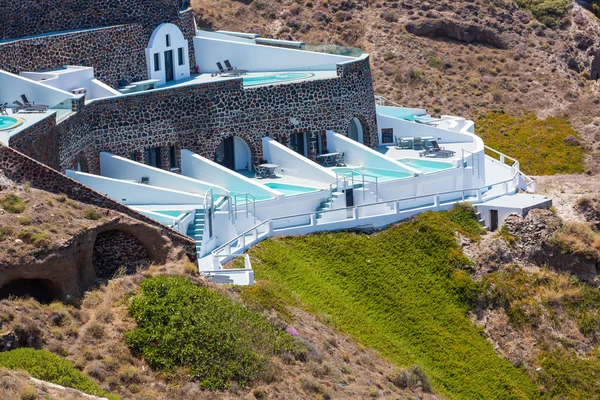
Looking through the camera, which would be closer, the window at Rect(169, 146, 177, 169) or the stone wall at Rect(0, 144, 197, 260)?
the stone wall at Rect(0, 144, 197, 260)

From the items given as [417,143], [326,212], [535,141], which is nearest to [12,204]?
[326,212]

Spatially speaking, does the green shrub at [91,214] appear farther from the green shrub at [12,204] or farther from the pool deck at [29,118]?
the pool deck at [29,118]

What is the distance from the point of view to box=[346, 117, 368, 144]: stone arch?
2138 inches

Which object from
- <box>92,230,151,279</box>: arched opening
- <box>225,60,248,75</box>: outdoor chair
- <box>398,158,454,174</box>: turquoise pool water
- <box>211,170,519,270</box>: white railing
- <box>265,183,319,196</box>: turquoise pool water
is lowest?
<box>211,170,519,270</box>: white railing

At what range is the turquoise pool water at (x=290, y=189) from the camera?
155ft

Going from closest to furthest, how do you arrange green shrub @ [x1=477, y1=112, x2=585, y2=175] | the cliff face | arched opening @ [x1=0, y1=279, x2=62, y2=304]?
arched opening @ [x1=0, y1=279, x2=62, y2=304] → green shrub @ [x1=477, y1=112, x2=585, y2=175] → the cliff face

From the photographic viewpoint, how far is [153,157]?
48656 mm

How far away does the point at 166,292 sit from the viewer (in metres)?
34.5

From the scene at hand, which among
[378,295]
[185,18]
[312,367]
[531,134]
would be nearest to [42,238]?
[312,367]

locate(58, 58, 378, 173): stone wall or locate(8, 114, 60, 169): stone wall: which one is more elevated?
locate(8, 114, 60, 169): stone wall

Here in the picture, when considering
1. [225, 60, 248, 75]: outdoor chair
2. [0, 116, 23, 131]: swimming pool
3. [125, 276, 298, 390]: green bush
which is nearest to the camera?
[125, 276, 298, 390]: green bush

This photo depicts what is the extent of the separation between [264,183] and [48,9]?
10.8m

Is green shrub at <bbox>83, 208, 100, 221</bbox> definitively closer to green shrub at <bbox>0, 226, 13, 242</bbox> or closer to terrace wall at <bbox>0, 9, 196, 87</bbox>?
green shrub at <bbox>0, 226, 13, 242</bbox>

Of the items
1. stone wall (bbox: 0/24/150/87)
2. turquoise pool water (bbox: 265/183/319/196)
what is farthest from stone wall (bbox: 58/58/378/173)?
stone wall (bbox: 0/24/150/87)
